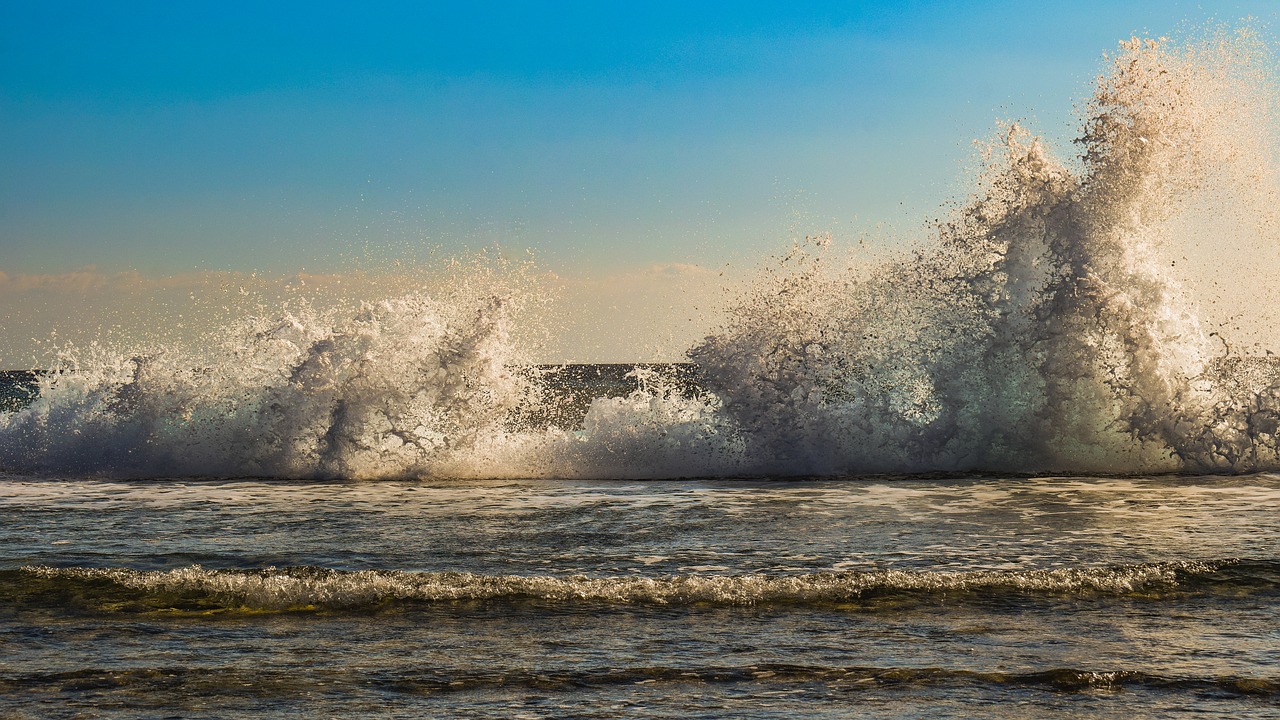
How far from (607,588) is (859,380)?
10.1 metres

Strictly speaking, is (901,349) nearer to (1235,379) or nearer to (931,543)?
(1235,379)

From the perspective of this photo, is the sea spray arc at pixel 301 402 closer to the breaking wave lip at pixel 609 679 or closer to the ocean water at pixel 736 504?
the ocean water at pixel 736 504

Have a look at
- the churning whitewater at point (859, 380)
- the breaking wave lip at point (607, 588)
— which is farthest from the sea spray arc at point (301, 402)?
the breaking wave lip at point (607, 588)

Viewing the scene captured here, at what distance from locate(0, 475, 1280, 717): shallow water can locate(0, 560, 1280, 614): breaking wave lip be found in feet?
0.09

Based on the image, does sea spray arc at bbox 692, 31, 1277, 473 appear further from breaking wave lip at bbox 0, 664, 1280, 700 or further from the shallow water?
breaking wave lip at bbox 0, 664, 1280, 700

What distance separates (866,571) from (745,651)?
2346mm

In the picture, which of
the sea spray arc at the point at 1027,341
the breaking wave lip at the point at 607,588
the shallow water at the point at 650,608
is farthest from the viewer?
the sea spray arc at the point at 1027,341

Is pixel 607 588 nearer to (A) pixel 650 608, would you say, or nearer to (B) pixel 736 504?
(A) pixel 650 608

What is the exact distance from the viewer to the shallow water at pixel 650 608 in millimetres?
5754

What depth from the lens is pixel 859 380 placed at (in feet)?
57.4

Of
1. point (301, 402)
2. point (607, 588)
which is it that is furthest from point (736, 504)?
point (301, 402)

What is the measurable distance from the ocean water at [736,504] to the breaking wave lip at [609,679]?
0.09 ft

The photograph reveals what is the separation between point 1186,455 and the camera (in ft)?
53.2

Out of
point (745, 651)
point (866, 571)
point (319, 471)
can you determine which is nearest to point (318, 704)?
point (745, 651)
